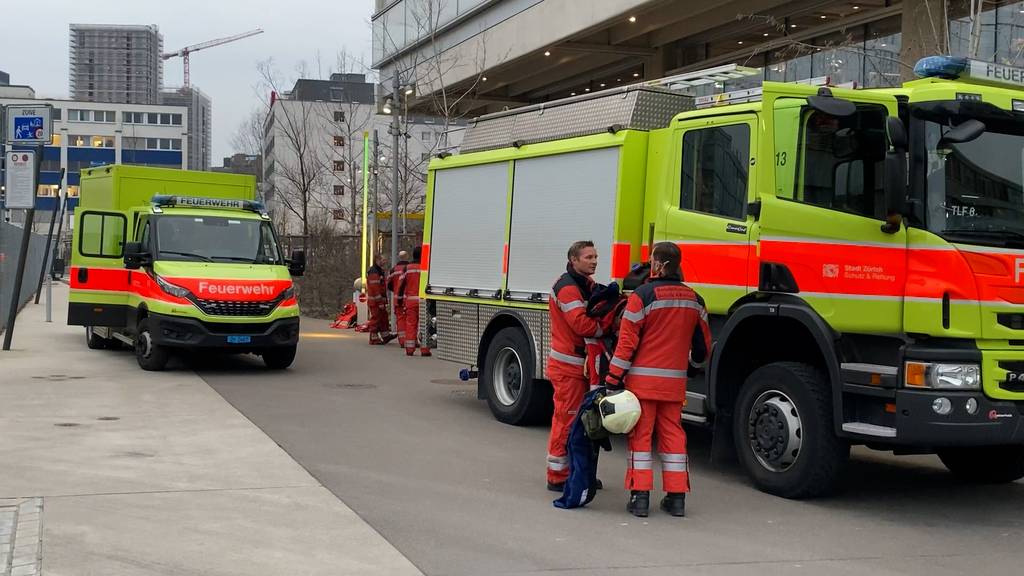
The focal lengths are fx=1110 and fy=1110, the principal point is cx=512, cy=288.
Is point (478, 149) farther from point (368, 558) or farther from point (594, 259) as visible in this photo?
point (368, 558)

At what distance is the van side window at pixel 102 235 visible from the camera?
667 inches

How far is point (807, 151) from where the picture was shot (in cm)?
779

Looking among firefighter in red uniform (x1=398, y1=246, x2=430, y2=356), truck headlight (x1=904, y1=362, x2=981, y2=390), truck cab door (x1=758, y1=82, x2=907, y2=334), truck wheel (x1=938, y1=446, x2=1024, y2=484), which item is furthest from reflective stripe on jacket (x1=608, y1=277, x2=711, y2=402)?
firefighter in red uniform (x1=398, y1=246, x2=430, y2=356)

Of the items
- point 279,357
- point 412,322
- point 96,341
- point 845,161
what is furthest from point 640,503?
point 96,341

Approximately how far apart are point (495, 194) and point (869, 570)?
6510mm

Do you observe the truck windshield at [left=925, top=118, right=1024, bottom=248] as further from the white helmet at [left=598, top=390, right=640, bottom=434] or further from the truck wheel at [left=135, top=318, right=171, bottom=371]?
the truck wheel at [left=135, top=318, right=171, bottom=371]

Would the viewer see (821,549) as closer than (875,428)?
Yes

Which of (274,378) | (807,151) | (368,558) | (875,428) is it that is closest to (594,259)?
(807,151)

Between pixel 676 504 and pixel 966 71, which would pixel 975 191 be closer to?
pixel 966 71

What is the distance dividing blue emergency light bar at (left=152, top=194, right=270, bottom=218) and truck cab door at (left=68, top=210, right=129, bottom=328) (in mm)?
1041

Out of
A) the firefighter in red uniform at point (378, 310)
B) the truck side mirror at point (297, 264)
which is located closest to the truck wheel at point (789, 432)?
the truck side mirror at point (297, 264)

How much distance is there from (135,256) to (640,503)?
33.2 feet

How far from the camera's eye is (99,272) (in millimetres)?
17000

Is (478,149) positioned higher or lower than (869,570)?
higher
